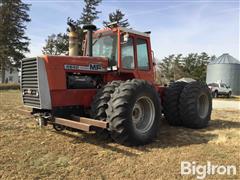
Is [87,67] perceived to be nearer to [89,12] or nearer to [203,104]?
[203,104]

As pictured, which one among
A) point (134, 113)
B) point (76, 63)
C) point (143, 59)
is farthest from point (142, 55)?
point (76, 63)

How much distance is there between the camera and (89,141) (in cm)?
622

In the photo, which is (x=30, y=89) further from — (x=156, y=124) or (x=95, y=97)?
(x=156, y=124)

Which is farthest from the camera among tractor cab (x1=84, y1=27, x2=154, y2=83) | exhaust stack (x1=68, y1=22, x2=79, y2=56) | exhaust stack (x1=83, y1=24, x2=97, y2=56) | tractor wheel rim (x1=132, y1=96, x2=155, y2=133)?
exhaust stack (x1=83, y1=24, x2=97, y2=56)

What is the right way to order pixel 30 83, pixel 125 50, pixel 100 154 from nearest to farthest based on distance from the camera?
pixel 100 154 < pixel 30 83 < pixel 125 50

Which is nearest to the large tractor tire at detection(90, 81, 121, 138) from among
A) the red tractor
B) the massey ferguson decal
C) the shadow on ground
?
the red tractor

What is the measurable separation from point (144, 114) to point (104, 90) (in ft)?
3.74

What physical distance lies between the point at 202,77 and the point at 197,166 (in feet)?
165

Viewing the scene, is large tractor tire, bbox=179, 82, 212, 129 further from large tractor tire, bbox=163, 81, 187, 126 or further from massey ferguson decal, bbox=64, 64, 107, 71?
massey ferguson decal, bbox=64, 64, 107, 71

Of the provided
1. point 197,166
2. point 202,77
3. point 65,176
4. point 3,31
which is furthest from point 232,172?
point 202,77

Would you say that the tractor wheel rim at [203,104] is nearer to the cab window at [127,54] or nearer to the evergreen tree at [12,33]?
the cab window at [127,54]

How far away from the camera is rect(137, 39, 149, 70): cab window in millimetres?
7258

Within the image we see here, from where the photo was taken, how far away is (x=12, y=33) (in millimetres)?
38094

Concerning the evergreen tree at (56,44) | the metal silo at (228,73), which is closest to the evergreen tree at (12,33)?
the evergreen tree at (56,44)
